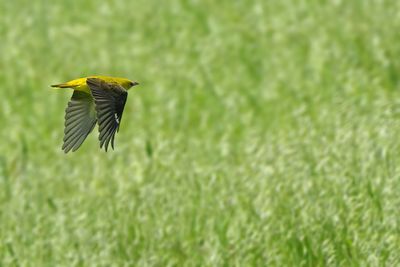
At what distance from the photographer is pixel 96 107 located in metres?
5.70

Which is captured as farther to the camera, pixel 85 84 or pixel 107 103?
pixel 85 84

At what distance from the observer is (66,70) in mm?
12172

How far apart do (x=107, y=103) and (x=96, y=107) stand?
0.07m

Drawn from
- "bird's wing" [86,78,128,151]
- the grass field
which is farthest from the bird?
the grass field

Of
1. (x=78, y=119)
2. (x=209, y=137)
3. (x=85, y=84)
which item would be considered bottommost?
(x=209, y=137)

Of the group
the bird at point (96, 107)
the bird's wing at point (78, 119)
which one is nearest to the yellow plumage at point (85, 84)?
the bird at point (96, 107)

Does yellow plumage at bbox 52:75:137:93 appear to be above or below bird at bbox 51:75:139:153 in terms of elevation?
above

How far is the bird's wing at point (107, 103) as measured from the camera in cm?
564

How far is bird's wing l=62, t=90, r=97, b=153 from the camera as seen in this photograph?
6190mm

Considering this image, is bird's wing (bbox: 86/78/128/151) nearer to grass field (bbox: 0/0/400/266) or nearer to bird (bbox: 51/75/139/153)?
bird (bbox: 51/75/139/153)

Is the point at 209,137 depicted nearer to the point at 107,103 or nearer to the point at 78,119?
the point at 78,119

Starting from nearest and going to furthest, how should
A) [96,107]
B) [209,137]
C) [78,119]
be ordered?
[96,107]
[78,119]
[209,137]

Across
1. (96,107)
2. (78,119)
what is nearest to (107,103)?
(96,107)

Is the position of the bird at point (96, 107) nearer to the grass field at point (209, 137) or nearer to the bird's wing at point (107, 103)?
the bird's wing at point (107, 103)
